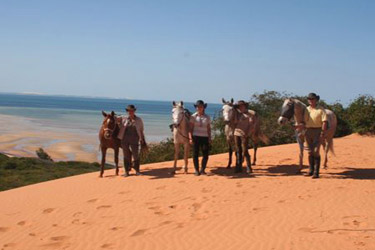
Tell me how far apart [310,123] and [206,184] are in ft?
10.3

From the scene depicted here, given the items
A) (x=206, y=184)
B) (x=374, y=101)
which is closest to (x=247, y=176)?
(x=206, y=184)

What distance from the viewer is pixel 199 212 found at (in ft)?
26.3

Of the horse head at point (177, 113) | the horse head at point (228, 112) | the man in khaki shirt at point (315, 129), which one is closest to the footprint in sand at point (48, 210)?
the horse head at point (177, 113)

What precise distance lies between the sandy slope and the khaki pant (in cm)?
76

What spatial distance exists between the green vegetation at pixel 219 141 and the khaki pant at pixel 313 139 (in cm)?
970

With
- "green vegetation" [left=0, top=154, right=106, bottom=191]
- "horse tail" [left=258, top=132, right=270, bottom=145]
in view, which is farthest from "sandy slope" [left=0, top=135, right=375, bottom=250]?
"green vegetation" [left=0, top=154, right=106, bottom=191]

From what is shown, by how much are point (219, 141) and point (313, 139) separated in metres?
11.3

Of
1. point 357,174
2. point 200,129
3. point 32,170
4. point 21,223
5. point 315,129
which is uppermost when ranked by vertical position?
point 315,129

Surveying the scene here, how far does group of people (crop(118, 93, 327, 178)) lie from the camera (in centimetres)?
1035

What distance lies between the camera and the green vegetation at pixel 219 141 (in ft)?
63.1

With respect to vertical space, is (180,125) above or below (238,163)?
above

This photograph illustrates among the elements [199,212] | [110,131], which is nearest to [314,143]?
[199,212]

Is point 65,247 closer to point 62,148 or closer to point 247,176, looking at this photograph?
point 247,176

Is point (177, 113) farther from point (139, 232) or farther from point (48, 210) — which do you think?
point (139, 232)
